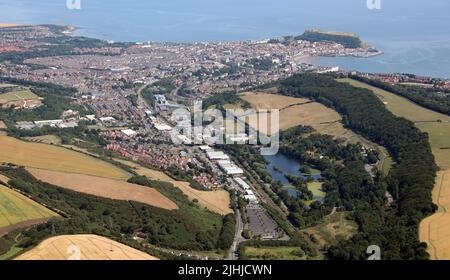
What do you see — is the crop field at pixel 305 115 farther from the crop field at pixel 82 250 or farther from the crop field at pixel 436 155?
the crop field at pixel 82 250

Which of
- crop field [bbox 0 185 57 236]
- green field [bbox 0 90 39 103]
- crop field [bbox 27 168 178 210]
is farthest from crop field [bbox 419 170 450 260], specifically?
green field [bbox 0 90 39 103]

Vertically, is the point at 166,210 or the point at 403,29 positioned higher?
the point at 403,29

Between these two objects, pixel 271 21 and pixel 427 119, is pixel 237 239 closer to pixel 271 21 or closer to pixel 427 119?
pixel 427 119

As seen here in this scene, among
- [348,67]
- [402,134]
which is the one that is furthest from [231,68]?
[402,134]

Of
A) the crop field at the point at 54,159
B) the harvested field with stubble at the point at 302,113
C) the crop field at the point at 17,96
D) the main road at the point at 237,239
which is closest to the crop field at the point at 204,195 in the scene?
the main road at the point at 237,239

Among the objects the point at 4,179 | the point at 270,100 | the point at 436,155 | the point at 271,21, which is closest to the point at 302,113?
the point at 270,100
